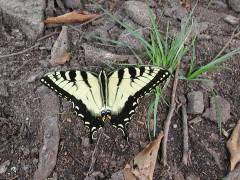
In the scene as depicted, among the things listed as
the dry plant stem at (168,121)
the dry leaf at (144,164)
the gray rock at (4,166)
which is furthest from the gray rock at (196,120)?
the gray rock at (4,166)

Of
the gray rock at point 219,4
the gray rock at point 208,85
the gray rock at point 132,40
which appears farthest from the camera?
the gray rock at point 219,4

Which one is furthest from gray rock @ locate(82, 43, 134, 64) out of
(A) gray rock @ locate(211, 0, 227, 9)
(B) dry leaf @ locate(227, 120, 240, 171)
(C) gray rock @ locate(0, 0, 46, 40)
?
(A) gray rock @ locate(211, 0, 227, 9)

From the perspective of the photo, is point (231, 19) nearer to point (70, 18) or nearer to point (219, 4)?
point (219, 4)

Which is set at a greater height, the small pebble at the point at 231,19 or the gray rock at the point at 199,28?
the small pebble at the point at 231,19

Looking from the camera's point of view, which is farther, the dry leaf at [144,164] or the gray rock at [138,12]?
the gray rock at [138,12]

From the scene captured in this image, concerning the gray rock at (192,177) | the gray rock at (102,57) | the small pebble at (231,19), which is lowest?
the gray rock at (192,177)

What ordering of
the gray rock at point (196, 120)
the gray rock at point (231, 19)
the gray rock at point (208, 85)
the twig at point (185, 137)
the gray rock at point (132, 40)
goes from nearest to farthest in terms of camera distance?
the twig at point (185, 137), the gray rock at point (196, 120), the gray rock at point (208, 85), the gray rock at point (132, 40), the gray rock at point (231, 19)

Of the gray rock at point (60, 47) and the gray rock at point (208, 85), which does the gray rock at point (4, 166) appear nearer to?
the gray rock at point (60, 47)
